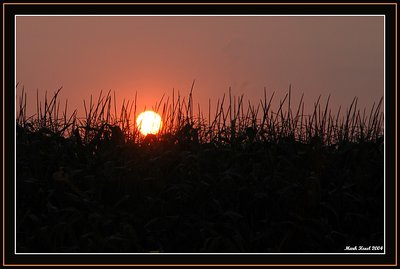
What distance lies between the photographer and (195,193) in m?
5.20

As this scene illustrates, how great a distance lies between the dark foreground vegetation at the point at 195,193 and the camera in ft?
16.2

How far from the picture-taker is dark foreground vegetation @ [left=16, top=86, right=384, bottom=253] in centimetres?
494

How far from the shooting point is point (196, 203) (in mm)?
5195
